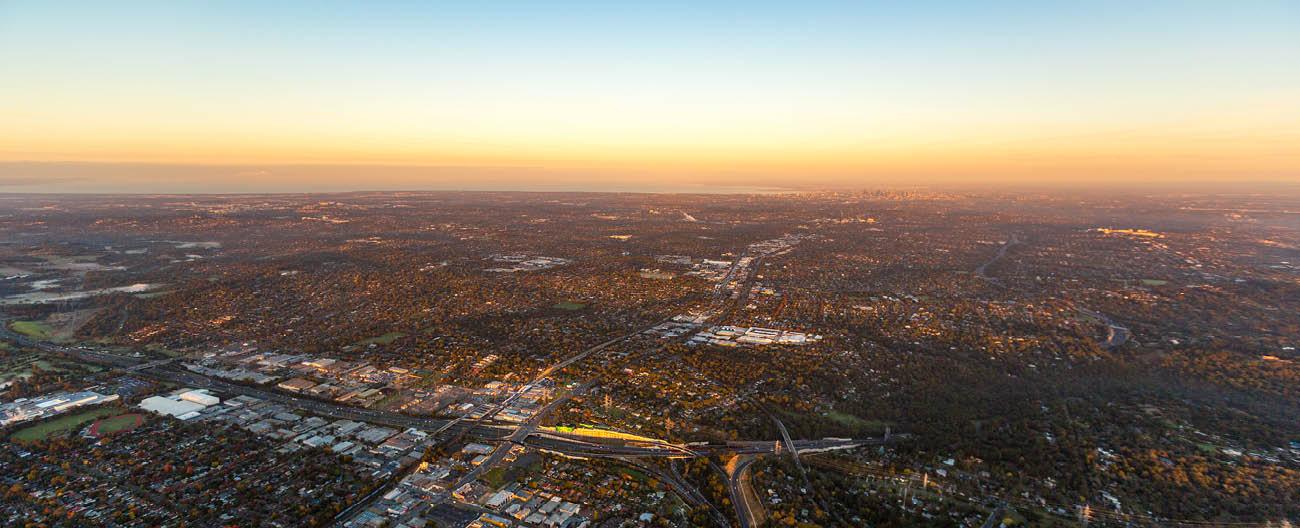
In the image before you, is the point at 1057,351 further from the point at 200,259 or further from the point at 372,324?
the point at 200,259

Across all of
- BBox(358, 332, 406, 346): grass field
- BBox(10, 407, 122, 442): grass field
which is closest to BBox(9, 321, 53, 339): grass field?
BBox(10, 407, 122, 442): grass field

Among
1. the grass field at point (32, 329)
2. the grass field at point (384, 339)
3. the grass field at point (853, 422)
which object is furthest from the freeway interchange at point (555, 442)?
the grass field at point (32, 329)

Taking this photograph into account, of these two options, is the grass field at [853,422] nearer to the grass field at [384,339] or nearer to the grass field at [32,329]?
the grass field at [384,339]

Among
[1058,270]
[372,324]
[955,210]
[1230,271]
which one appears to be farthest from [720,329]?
[955,210]

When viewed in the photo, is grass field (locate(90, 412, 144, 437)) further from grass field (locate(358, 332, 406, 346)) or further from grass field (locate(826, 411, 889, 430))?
grass field (locate(826, 411, 889, 430))

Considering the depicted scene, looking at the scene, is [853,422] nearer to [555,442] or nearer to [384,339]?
[555,442]

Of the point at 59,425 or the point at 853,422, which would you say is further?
the point at 853,422

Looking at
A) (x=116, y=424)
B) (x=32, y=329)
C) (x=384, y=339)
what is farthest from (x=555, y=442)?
(x=32, y=329)
